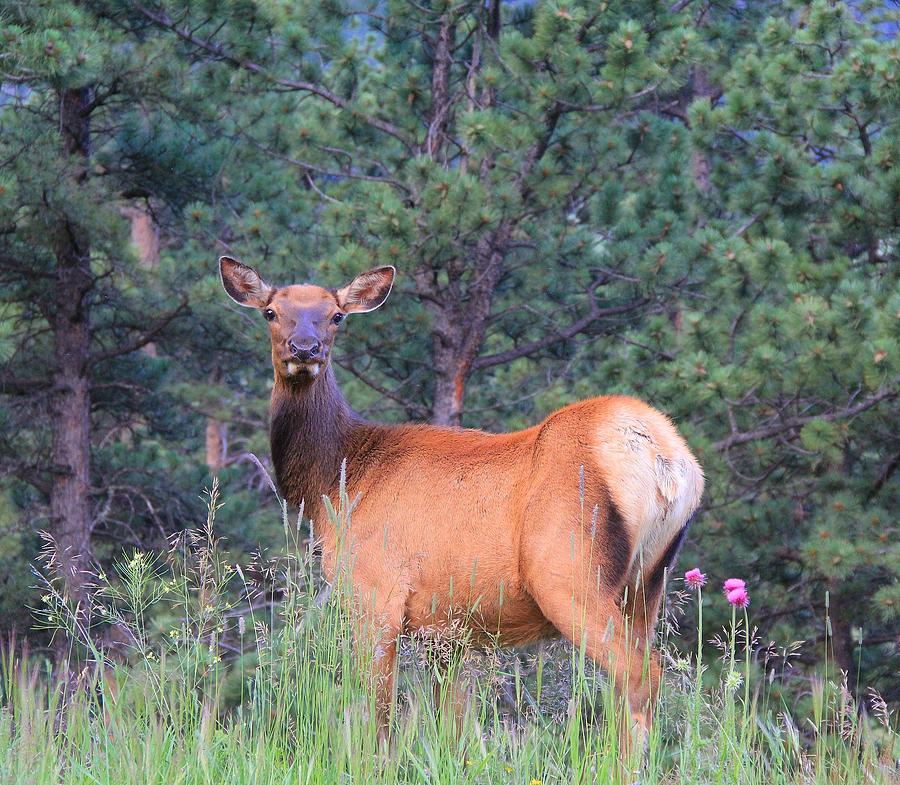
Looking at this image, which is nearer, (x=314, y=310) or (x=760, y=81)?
(x=314, y=310)

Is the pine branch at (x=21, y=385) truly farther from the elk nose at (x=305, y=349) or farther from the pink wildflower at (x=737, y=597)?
the pink wildflower at (x=737, y=597)

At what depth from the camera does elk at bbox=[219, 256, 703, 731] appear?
4949 mm

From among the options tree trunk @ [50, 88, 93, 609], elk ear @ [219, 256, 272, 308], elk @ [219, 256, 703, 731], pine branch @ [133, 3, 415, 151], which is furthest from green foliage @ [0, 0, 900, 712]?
elk @ [219, 256, 703, 731]

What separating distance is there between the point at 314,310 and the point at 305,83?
5.01 meters

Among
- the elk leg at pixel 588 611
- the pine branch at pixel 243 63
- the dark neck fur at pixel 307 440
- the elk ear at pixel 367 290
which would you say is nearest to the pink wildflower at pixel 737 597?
the elk leg at pixel 588 611

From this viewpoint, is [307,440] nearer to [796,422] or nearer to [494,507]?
[494,507]

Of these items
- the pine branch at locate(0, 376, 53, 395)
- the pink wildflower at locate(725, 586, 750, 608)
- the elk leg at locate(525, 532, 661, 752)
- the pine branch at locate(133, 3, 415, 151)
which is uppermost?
the pine branch at locate(133, 3, 415, 151)

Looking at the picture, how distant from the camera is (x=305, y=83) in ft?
35.6

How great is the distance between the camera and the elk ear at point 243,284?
6828mm

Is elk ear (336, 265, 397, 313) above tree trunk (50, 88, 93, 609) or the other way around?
above

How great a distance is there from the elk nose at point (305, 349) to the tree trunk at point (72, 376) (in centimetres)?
625

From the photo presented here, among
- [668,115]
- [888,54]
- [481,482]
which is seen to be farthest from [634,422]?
[668,115]

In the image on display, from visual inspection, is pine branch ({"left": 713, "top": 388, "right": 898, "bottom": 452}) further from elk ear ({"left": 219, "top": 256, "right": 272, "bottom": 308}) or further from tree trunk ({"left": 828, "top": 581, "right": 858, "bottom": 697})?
elk ear ({"left": 219, "top": 256, "right": 272, "bottom": 308})

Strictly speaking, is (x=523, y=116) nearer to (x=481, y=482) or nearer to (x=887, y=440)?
(x=887, y=440)
